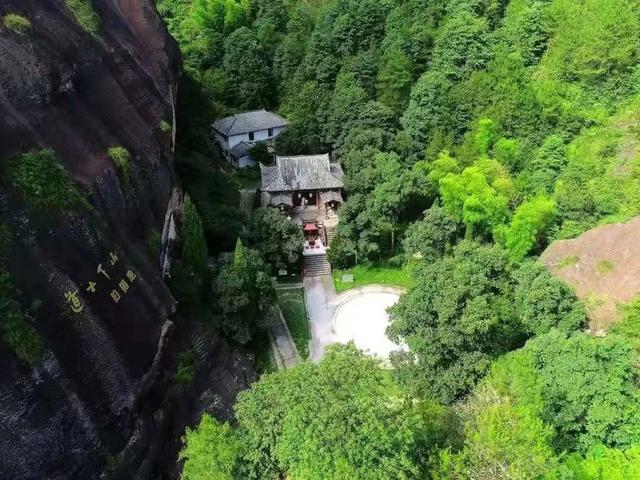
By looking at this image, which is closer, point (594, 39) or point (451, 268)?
point (451, 268)

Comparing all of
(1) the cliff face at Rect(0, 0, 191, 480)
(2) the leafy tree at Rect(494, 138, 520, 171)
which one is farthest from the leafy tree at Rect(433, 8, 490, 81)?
(1) the cliff face at Rect(0, 0, 191, 480)

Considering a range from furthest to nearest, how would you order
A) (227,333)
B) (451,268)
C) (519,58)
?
(519,58) < (227,333) < (451,268)

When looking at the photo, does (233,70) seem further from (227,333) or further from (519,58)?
(227,333)

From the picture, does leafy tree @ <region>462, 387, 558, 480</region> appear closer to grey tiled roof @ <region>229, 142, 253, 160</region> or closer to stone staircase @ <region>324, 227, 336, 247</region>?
stone staircase @ <region>324, 227, 336, 247</region>

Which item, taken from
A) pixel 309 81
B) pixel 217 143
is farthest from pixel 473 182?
pixel 217 143

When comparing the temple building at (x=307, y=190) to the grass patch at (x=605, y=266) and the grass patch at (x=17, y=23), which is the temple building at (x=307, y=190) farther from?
the grass patch at (x=17, y=23)


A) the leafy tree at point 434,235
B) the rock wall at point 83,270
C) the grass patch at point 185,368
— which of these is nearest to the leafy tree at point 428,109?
the leafy tree at point 434,235
